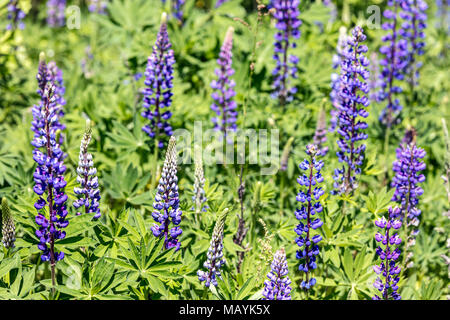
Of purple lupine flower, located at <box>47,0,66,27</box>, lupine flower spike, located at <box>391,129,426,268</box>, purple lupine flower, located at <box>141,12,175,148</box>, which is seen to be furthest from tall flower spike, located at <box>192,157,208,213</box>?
purple lupine flower, located at <box>47,0,66,27</box>

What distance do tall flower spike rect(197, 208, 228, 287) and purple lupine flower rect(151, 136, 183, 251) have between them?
7.7 inches

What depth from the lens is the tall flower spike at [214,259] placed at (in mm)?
2500

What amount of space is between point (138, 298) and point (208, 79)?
2418 mm

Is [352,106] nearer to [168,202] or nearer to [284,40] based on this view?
[284,40]

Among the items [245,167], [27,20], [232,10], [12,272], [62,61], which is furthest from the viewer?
[27,20]

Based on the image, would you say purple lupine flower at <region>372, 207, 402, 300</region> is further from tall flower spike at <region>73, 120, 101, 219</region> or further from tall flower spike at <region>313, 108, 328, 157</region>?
tall flower spike at <region>73, 120, 101, 219</region>

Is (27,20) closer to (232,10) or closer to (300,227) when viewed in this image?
(232,10)

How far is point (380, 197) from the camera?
3117 mm

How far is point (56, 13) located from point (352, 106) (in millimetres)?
5228

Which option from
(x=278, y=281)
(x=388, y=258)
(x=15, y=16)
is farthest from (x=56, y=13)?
(x=388, y=258)

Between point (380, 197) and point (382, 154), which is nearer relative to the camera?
point (380, 197)

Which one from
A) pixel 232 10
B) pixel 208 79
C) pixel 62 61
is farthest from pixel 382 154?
pixel 62 61

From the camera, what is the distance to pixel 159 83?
11.2 feet
